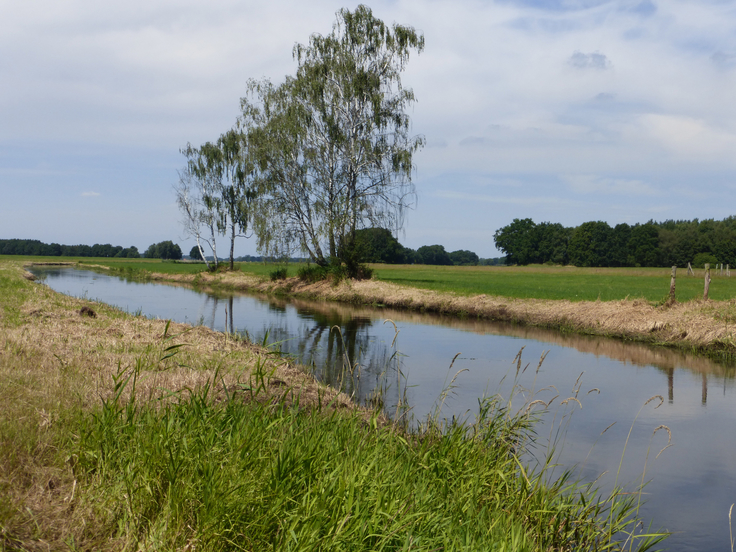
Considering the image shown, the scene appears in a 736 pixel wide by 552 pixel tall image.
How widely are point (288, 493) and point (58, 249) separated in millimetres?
159916

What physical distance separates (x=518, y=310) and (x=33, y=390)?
19082mm

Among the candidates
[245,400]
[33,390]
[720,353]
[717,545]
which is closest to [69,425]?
[33,390]

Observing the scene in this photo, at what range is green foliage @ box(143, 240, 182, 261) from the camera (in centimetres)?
15062

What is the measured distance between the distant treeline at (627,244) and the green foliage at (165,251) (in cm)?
8950

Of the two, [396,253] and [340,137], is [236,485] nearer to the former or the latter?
[340,137]

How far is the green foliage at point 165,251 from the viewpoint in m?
151

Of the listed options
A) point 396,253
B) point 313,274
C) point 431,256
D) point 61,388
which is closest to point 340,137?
point 313,274

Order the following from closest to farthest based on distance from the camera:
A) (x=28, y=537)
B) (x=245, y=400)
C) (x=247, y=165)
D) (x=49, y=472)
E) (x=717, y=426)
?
(x=28, y=537), (x=49, y=472), (x=245, y=400), (x=717, y=426), (x=247, y=165)

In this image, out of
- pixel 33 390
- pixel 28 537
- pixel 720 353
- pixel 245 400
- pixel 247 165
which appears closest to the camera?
pixel 28 537

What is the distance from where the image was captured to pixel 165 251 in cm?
15188

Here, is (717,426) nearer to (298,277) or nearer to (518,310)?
(518,310)

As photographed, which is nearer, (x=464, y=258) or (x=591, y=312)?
(x=591, y=312)

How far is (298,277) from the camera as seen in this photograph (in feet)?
117

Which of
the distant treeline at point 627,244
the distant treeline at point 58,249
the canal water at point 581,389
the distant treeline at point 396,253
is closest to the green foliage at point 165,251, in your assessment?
the distant treeline at point 58,249
